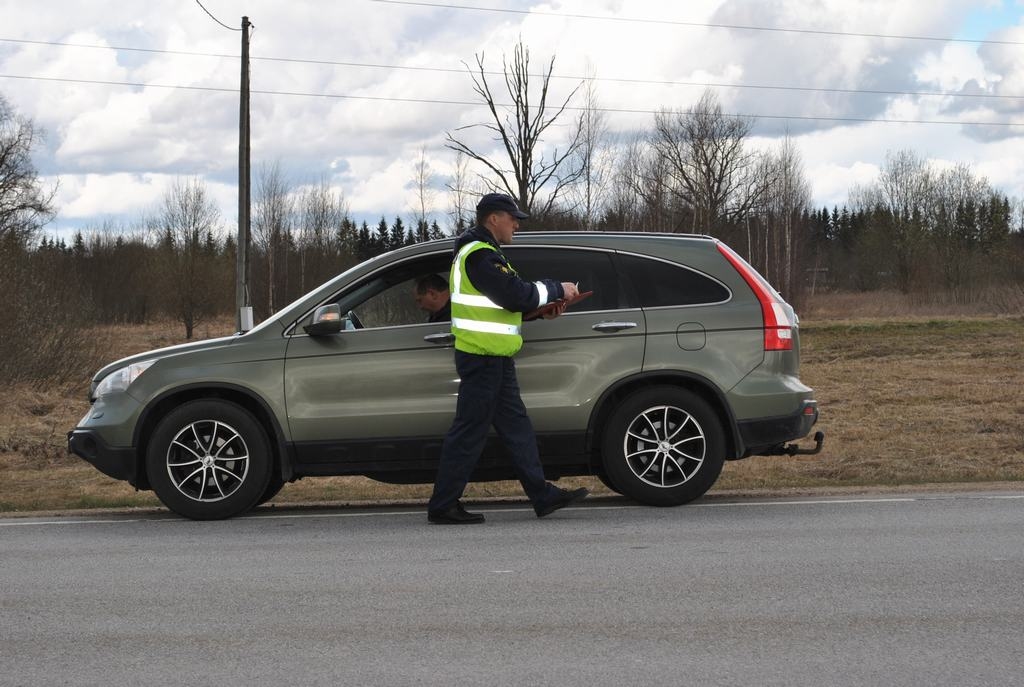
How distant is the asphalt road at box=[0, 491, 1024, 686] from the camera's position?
469cm

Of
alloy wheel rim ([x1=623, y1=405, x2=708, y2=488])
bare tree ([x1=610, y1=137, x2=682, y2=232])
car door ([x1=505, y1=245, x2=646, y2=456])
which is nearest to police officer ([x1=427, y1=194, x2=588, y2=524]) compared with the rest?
car door ([x1=505, y1=245, x2=646, y2=456])

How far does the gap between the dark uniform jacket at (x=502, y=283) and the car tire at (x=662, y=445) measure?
3.38 ft

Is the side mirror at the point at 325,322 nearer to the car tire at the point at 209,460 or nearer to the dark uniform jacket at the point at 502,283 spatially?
the car tire at the point at 209,460

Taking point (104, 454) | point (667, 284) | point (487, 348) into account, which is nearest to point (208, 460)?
point (104, 454)

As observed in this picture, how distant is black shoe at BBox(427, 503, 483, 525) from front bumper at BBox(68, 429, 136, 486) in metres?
2.03

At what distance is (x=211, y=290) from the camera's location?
200 ft

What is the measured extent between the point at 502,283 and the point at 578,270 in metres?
0.98

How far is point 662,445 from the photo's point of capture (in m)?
8.44

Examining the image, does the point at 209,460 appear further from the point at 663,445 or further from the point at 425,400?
the point at 663,445

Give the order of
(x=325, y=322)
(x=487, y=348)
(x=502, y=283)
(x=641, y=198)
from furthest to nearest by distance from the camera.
A: 1. (x=641, y=198)
2. (x=325, y=322)
3. (x=487, y=348)
4. (x=502, y=283)

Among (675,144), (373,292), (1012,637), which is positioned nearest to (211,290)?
(675,144)

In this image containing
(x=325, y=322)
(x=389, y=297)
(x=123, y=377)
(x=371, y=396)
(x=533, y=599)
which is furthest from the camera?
(x=389, y=297)

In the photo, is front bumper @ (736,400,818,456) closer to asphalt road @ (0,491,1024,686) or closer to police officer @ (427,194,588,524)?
asphalt road @ (0,491,1024,686)

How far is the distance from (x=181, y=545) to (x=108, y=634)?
229cm
